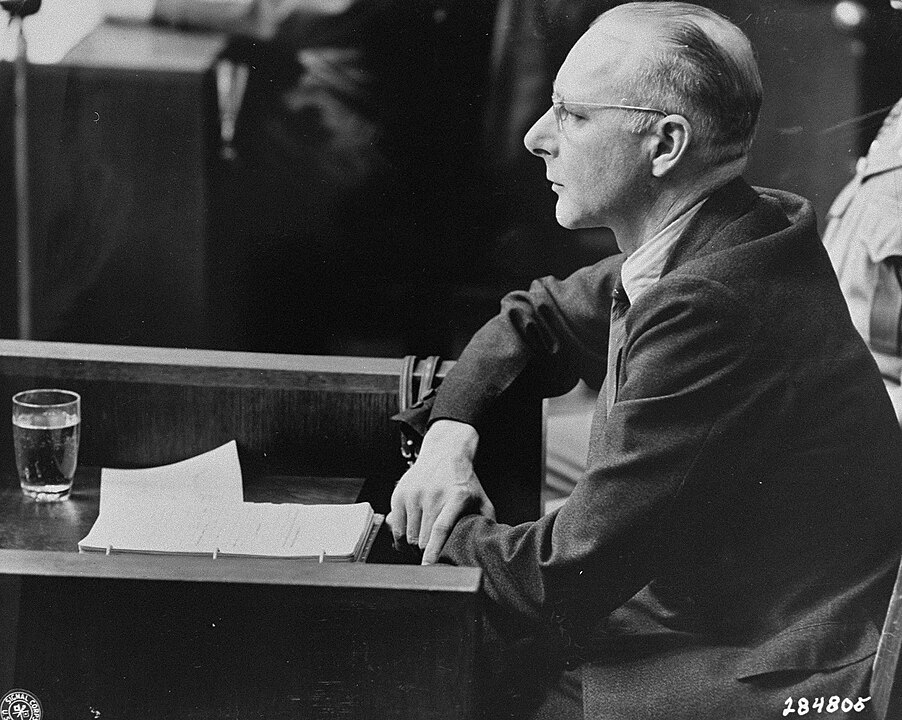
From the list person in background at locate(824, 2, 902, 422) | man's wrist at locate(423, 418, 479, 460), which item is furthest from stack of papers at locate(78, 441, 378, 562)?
person in background at locate(824, 2, 902, 422)

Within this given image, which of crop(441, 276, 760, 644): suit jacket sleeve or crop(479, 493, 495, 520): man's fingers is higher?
crop(441, 276, 760, 644): suit jacket sleeve

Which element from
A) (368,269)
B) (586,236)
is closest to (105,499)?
(368,269)

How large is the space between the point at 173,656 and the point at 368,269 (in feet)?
2.06

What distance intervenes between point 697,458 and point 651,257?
0.24 m

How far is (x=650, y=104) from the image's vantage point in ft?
3.87

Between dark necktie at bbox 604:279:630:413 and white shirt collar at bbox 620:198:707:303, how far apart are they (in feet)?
0.13

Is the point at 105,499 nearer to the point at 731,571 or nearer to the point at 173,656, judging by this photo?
the point at 173,656

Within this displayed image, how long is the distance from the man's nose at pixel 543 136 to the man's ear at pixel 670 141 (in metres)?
0.14

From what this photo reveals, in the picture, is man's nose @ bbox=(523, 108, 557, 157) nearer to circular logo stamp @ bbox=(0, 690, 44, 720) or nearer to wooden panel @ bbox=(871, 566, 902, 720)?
wooden panel @ bbox=(871, 566, 902, 720)

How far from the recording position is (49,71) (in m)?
1.41

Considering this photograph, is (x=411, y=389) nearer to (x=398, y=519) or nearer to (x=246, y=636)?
(x=398, y=519)

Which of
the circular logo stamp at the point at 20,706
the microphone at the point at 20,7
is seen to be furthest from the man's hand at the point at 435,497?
the microphone at the point at 20,7

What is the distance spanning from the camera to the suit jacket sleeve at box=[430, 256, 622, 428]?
4.65ft

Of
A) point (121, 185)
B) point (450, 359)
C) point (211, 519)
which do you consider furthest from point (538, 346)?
point (121, 185)
